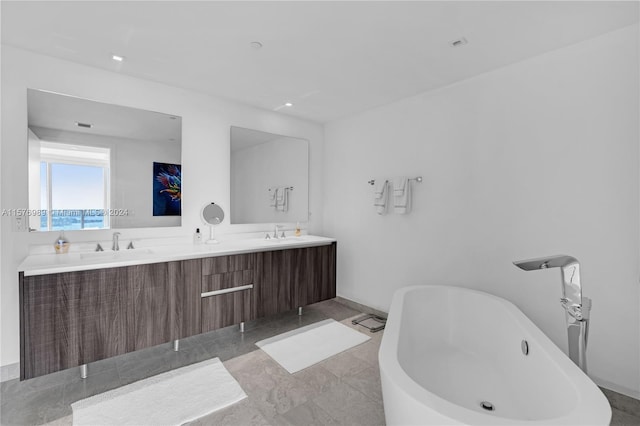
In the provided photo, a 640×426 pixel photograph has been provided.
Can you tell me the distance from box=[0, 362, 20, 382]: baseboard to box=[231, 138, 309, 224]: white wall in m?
1.92

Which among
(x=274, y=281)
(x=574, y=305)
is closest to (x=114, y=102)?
(x=274, y=281)

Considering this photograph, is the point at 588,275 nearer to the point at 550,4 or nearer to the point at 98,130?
the point at 550,4

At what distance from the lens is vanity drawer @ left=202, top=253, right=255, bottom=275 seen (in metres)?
2.54

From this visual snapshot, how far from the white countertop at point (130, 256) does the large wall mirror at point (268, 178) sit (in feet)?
1.60

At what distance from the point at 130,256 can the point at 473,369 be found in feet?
8.42

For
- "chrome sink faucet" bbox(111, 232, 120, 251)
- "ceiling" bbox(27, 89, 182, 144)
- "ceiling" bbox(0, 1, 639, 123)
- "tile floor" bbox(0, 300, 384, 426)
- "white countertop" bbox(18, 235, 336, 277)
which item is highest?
"ceiling" bbox(0, 1, 639, 123)

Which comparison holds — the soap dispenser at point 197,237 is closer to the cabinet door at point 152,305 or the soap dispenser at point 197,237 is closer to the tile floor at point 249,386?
the cabinet door at point 152,305

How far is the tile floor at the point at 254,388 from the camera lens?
1836mm

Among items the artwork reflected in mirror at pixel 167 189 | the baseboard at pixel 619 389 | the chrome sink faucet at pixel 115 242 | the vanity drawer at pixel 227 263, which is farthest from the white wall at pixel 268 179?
the baseboard at pixel 619 389

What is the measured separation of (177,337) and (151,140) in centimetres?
169

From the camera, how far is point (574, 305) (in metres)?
1.43

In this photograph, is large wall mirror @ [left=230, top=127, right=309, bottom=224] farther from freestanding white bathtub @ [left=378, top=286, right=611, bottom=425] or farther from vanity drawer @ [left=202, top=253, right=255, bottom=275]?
freestanding white bathtub @ [left=378, top=286, right=611, bottom=425]

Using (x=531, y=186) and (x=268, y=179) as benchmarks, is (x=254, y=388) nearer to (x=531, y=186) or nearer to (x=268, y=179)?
(x=268, y=179)

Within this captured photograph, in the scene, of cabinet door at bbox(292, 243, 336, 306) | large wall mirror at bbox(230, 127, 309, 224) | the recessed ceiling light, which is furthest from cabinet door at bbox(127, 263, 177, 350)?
the recessed ceiling light
